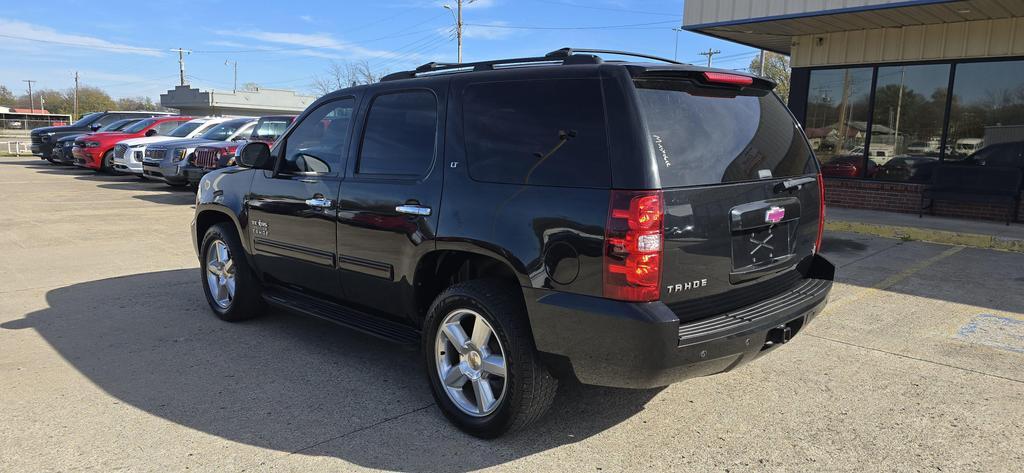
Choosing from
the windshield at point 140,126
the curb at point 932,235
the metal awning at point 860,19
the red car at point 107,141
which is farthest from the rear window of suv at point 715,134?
the windshield at point 140,126

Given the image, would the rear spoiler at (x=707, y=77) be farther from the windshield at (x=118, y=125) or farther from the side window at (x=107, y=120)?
the side window at (x=107, y=120)

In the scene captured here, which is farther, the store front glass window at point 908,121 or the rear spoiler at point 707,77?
the store front glass window at point 908,121

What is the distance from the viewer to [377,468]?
3.16 metres

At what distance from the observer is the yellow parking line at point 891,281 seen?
20.0 feet

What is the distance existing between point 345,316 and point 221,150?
9.84 meters

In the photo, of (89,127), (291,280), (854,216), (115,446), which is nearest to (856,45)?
(854,216)

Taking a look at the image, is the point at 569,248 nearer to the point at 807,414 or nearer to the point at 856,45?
the point at 807,414

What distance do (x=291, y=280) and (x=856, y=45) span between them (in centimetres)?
1120

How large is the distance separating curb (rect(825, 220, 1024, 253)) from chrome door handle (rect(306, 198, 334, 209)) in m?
8.63

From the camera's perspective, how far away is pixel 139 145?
649 inches

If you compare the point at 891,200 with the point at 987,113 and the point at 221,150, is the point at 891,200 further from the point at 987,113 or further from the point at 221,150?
the point at 221,150

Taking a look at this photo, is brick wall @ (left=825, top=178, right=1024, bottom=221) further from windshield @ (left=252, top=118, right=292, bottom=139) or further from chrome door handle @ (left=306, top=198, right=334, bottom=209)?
chrome door handle @ (left=306, top=198, right=334, bottom=209)

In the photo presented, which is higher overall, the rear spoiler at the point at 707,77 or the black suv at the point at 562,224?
the rear spoiler at the point at 707,77

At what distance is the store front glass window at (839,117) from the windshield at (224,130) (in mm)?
11804
